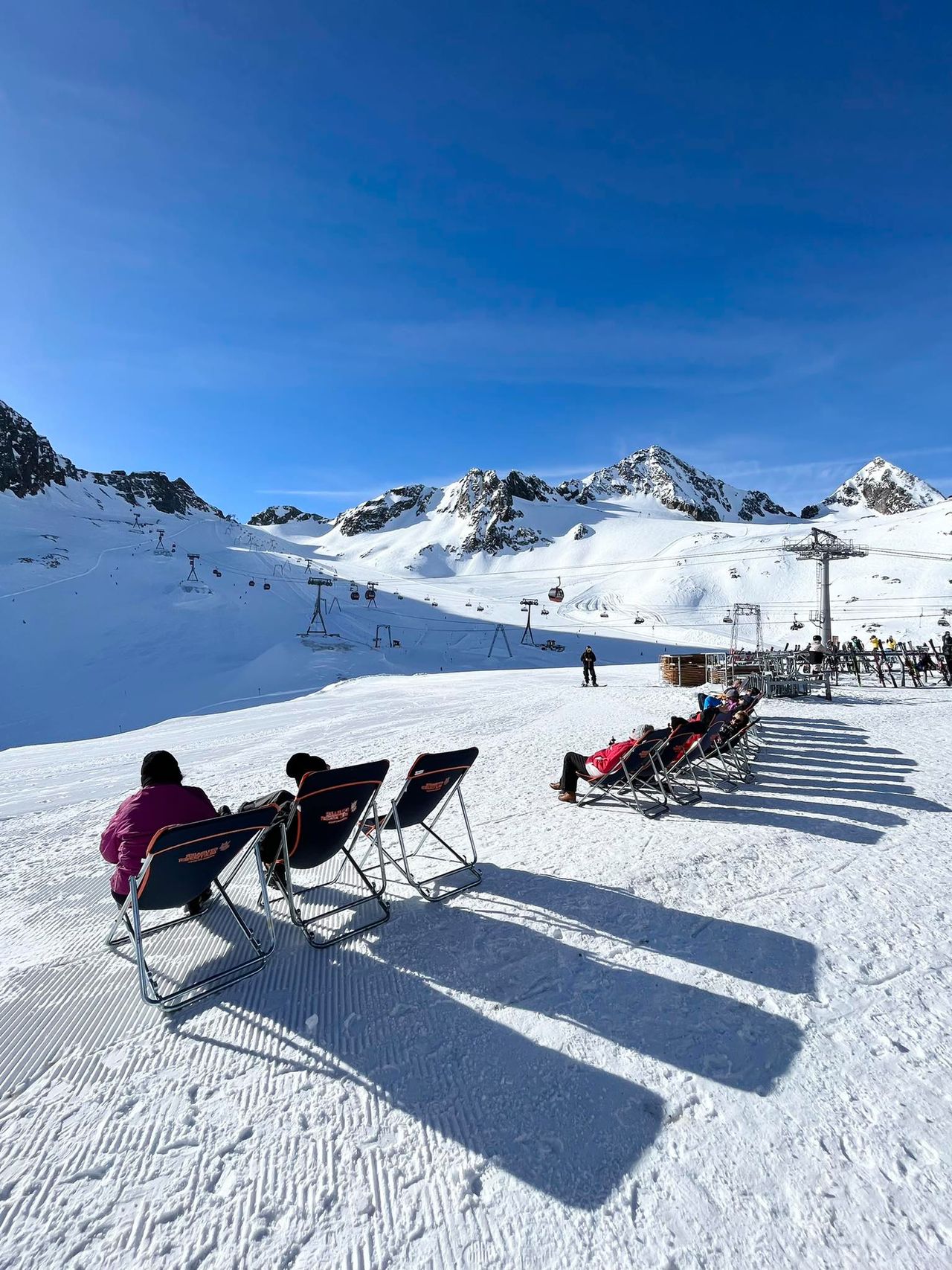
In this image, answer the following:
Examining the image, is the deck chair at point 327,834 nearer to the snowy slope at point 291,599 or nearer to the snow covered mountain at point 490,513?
the snowy slope at point 291,599

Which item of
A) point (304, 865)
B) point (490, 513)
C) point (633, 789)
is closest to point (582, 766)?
point (633, 789)

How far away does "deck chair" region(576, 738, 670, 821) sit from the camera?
6.06 meters

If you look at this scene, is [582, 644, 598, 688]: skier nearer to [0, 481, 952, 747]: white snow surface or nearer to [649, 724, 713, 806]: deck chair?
[0, 481, 952, 747]: white snow surface

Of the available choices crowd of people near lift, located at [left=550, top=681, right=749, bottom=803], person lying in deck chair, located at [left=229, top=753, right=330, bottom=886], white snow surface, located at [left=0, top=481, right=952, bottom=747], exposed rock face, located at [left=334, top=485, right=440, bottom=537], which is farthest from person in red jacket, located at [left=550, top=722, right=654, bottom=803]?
exposed rock face, located at [left=334, top=485, right=440, bottom=537]

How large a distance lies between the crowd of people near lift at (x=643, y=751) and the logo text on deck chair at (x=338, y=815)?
10.2 ft

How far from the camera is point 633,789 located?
20.4 ft

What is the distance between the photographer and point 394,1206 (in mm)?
1992

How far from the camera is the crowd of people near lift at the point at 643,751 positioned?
6004 millimetres

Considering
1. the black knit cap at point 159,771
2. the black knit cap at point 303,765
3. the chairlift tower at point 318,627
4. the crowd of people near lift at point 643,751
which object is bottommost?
the crowd of people near lift at point 643,751

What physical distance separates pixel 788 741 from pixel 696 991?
8.17 metres

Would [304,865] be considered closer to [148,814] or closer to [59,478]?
[148,814]

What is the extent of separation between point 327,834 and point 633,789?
357 centimetres

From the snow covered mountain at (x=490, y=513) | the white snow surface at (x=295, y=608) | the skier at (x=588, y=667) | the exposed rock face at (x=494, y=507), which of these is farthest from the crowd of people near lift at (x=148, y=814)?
the exposed rock face at (x=494, y=507)

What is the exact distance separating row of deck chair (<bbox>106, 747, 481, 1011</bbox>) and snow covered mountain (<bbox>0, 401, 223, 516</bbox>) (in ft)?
345
